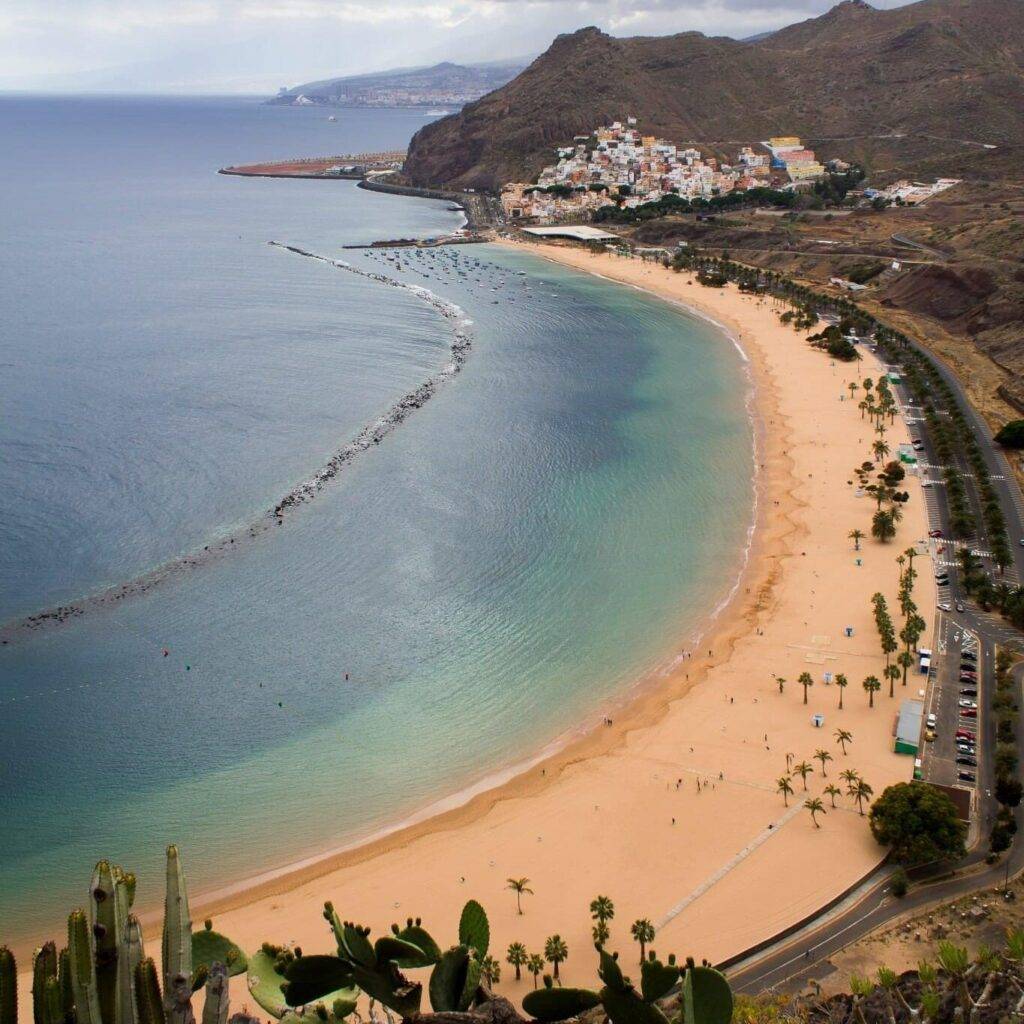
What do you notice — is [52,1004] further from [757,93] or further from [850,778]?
[757,93]

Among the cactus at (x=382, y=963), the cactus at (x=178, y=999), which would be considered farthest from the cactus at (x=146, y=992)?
the cactus at (x=382, y=963)

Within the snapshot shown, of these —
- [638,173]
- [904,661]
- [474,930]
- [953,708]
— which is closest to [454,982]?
[474,930]

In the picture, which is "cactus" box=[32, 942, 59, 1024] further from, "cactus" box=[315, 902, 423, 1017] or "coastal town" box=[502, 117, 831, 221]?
"coastal town" box=[502, 117, 831, 221]

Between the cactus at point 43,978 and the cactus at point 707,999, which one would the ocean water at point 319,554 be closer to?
the cactus at point 43,978

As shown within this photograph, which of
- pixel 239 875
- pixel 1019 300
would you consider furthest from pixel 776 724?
pixel 1019 300

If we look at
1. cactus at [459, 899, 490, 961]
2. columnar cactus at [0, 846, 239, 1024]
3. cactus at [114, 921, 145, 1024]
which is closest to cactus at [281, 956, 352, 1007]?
columnar cactus at [0, 846, 239, 1024]
